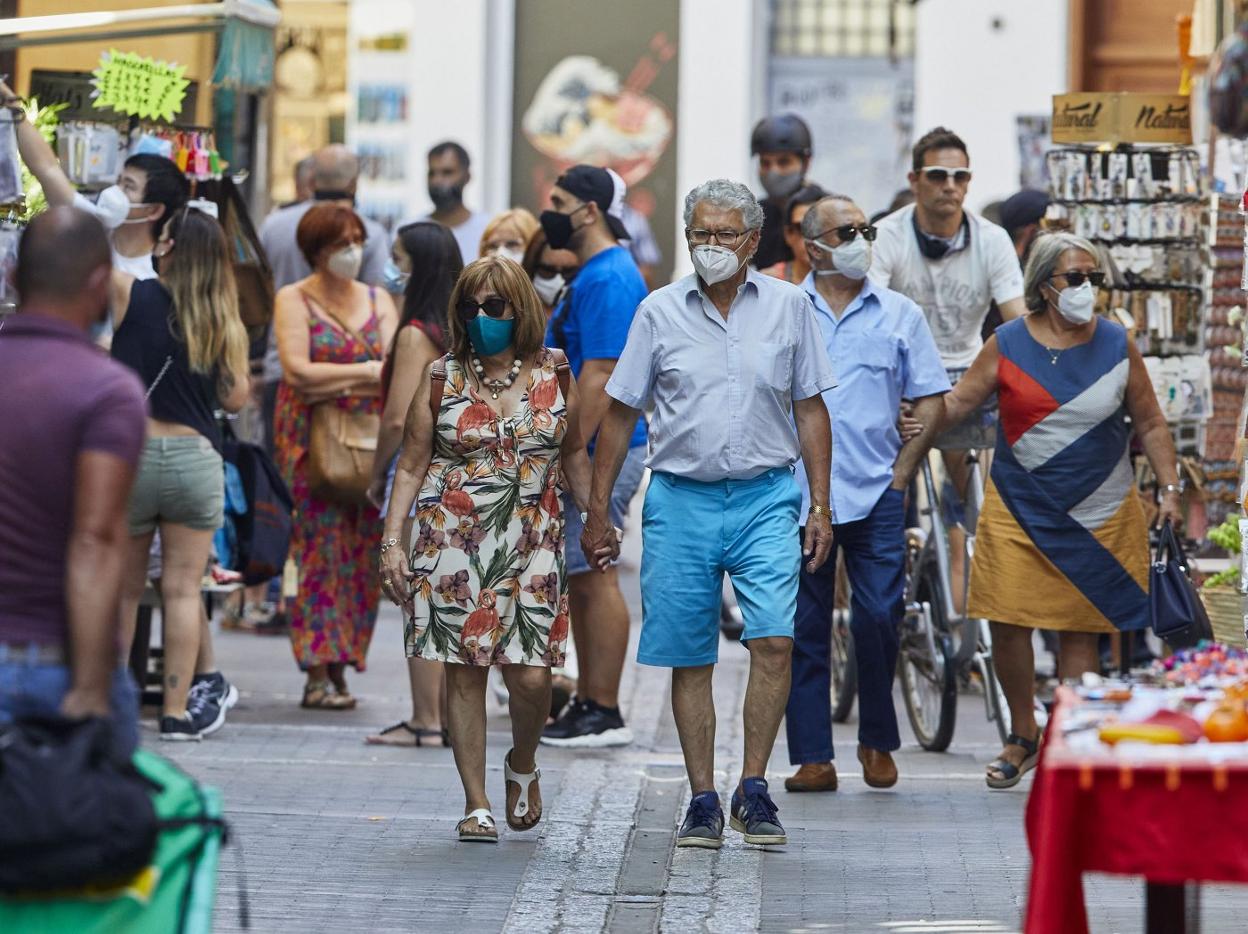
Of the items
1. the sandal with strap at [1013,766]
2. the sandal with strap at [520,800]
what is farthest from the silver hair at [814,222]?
the sandal with strap at [520,800]

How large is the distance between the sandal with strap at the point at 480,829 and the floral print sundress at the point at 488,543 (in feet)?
1.59

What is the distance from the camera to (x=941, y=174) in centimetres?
923

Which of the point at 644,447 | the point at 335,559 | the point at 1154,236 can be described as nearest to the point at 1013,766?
the point at 644,447

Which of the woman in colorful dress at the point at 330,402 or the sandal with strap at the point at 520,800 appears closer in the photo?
the sandal with strap at the point at 520,800

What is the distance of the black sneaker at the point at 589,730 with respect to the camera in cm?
911

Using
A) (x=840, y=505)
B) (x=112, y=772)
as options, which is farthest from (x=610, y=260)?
(x=112, y=772)

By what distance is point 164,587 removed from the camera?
8945mm

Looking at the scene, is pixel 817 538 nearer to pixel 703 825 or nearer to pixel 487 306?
pixel 703 825

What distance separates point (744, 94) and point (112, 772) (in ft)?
50.9

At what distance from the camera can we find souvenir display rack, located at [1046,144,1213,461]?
10164 millimetres

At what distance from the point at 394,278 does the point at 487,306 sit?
2.20 meters

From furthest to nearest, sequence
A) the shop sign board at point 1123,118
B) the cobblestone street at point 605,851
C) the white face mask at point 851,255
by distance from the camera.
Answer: the shop sign board at point 1123,118, the white face mask at point 851,255, the cobblestone street at point 605,851

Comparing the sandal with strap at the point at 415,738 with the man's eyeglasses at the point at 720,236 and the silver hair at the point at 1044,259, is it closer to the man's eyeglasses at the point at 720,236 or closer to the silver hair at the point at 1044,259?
the man's eyeglasses at the point at 720,236

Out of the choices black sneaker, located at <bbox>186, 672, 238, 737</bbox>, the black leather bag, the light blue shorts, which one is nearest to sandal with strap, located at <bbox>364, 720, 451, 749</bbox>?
black sneaker, located at <bbox>186, 672, 238, 737</bbox>
